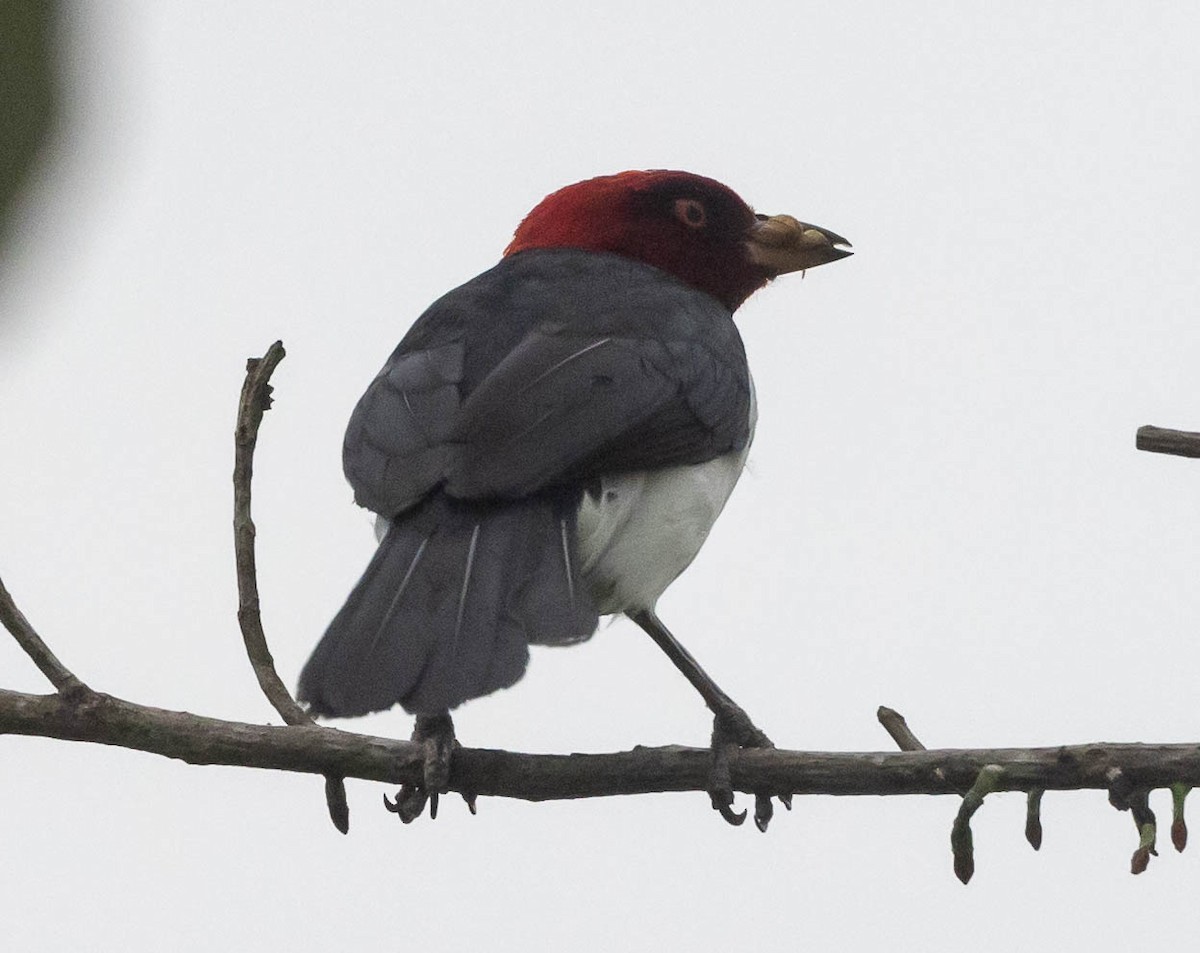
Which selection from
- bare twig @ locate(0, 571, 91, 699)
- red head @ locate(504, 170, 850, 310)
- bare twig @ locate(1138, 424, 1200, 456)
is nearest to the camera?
bare twig @ locate(1138, 424, 1200, 456)

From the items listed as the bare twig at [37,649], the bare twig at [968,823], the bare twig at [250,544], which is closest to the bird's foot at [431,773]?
the bare twig at [250,544]

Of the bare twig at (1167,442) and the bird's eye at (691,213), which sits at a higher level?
the bird's eye at (691,213)

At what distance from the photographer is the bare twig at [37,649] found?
10.1ft

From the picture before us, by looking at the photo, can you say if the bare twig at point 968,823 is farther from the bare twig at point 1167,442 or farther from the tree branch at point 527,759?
the bare twig at point 1167,442

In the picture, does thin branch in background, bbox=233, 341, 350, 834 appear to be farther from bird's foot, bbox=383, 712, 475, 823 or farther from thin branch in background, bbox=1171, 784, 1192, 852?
thin branch in background, bbox=1171, 784, 1192, 852

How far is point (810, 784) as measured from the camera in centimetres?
329

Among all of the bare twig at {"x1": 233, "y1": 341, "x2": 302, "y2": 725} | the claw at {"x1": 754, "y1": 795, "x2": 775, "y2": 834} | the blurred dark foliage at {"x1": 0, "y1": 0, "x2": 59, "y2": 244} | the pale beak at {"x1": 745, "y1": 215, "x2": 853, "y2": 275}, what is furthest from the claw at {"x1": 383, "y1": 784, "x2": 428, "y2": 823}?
the pale beak at {"x1": 745, "y1": 215, "x2": 853, "y2": 275}

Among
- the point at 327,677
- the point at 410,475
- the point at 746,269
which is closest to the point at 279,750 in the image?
the point at 327,677

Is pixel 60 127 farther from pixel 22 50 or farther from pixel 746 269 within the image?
pixel 746 269

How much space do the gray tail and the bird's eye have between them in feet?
7.81

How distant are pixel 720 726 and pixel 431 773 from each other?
883 millimetres

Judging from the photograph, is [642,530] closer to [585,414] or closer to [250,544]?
[585,414]

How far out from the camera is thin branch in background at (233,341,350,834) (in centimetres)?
378

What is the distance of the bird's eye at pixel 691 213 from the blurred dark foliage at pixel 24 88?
4828 millimetres
